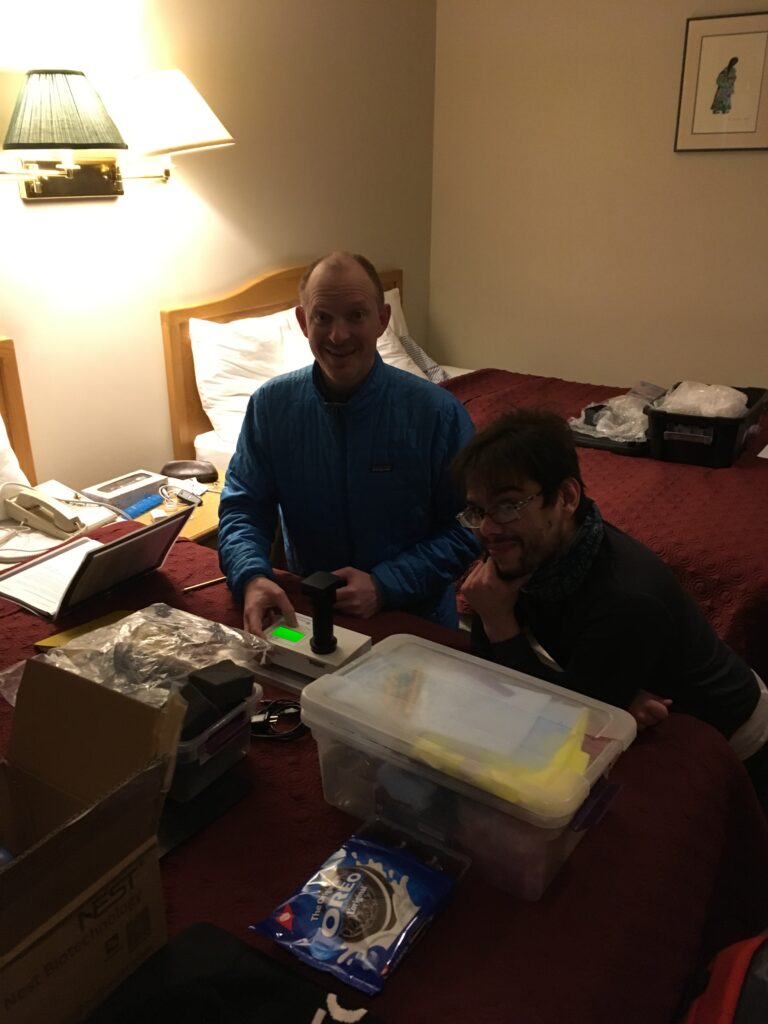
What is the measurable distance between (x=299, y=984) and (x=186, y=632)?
21.1 inches

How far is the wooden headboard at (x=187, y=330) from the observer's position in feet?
8.95

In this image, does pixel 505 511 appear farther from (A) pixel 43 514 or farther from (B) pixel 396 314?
(B) pixel 396 314

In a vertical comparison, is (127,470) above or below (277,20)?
below

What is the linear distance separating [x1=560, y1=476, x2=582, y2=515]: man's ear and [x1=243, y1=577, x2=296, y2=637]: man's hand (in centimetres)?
44

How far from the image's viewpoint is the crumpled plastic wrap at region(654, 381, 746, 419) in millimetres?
2594

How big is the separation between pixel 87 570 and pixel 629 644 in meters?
0.83

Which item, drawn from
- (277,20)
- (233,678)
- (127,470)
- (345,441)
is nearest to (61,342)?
(127,470)

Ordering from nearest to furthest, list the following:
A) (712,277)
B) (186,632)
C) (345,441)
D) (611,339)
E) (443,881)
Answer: (443,881) < (186,632) < (345,441) < (712,277) < (611,339)

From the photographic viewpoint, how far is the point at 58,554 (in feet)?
5.22

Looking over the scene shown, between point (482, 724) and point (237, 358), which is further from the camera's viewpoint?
point (237, 358)

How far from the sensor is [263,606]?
50.6 inches

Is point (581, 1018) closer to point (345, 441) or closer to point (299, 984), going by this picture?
point (299, 984)

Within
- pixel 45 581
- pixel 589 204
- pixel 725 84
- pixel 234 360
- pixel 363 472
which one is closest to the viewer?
pixel 45 581

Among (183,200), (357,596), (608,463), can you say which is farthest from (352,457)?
(183,200)
